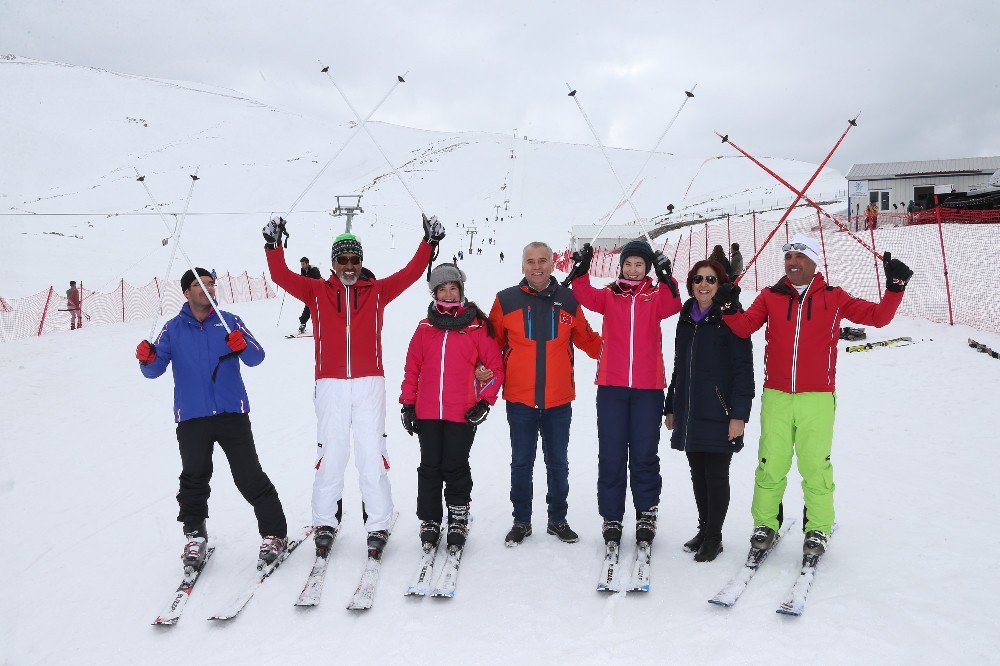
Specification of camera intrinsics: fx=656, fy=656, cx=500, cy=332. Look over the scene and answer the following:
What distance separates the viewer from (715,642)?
3148 millimetres

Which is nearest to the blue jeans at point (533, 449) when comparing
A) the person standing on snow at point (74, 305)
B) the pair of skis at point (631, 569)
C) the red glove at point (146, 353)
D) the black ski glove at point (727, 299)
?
the pair of skis at point (631, 569)

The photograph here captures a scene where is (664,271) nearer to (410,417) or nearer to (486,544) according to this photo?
(410,417)

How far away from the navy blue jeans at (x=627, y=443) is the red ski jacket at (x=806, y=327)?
711 millimetres

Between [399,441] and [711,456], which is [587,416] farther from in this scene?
[711,456]

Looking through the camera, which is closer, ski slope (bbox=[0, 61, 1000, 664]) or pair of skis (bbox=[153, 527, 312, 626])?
ski slope (bbox=[0, 61, 1000, 664])

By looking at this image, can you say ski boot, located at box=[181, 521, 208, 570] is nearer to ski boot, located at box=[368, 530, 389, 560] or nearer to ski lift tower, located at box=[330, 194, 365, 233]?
ski boot, located at box=[368, 530, 389, 560]

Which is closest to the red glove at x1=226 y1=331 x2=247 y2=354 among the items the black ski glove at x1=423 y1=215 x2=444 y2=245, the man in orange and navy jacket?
the black ski glove at x1=423 y1=215 x2=444 y2=245

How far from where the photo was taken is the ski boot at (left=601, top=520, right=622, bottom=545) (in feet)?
13.6

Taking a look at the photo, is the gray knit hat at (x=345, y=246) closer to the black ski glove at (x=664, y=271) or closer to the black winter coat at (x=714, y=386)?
the black ski glove at (x=664, y=271)

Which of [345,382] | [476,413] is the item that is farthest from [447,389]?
[345,382]

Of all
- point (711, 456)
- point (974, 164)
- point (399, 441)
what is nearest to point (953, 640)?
point (711, 456)

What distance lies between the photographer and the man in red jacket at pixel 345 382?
4102 mm

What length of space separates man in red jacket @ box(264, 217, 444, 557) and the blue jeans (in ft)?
2.80

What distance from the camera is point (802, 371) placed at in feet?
12.6
